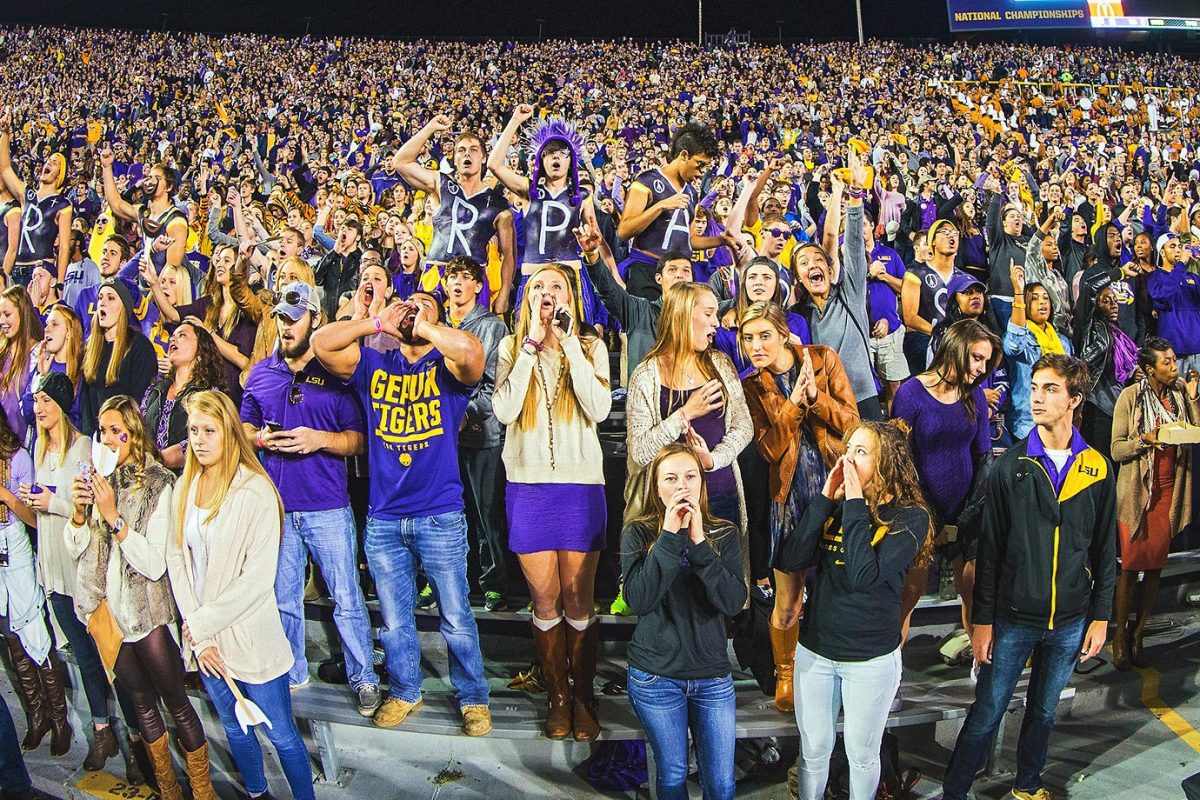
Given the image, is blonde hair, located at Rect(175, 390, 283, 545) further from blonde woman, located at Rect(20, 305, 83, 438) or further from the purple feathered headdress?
the purple feathered headdress

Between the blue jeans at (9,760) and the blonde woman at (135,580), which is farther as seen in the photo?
the blue jeans at (9,760)

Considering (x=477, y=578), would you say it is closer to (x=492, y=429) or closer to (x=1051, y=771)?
(x=492, y=429)

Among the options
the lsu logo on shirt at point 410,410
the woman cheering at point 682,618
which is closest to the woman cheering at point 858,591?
the woman cheering at point 682,618

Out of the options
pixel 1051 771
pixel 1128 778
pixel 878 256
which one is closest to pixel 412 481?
pixel 1051 771

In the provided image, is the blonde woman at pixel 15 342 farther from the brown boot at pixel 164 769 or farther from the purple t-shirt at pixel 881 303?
the purple t-shirt at pixel 881 303

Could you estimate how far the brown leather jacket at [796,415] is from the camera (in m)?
4.16

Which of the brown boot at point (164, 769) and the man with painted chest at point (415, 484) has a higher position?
the man with painted chest at point (415, 484)

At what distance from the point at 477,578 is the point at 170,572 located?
64.6 inches

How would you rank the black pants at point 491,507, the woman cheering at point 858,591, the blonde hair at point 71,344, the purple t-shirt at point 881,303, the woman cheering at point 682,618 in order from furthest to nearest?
the purple t-shirt at point 881,303 < the blonde hair at point 71,344 < the black pants at point 491,507 < the woman cheering at point 858,591 < the woman cheering at point 682,618

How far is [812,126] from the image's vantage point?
52.4ft

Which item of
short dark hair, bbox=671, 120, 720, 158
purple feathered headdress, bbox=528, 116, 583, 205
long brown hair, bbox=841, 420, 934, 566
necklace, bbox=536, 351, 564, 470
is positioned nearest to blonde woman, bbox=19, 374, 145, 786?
necklace, bbox=536, 351, 564, 470

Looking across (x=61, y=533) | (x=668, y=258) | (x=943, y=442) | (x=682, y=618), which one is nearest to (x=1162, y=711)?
(x=943, y=442)

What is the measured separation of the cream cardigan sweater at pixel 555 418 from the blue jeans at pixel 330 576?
819mm

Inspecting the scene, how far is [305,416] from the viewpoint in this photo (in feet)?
14.0
